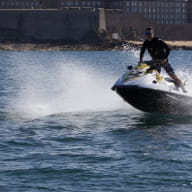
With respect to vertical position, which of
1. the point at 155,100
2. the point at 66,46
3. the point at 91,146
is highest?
the point at 155,100

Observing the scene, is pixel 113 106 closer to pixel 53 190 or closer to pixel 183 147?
pixel 183 147

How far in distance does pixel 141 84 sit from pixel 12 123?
2920mm

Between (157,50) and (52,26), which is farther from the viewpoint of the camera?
(52,26)

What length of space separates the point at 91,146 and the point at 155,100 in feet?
A: 10.3

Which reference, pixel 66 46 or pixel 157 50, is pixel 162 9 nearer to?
pixel 66 46

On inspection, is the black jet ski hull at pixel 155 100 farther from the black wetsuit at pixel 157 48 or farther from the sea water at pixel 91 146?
the black wetsuit at pixel 157 48

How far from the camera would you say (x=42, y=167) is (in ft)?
39.8

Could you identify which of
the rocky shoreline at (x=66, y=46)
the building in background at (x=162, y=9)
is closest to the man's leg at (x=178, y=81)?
the rocky shoreline at (x=66, y=46)

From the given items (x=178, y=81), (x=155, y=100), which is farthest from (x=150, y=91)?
(x=178, y=81)

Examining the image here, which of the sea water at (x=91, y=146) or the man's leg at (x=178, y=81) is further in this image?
the man's leg at (x=178, y=81)

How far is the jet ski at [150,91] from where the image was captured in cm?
1620

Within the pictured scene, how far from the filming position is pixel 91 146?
13.9 meters

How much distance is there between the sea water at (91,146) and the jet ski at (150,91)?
290 mm

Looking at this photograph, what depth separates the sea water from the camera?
11.4 meters
